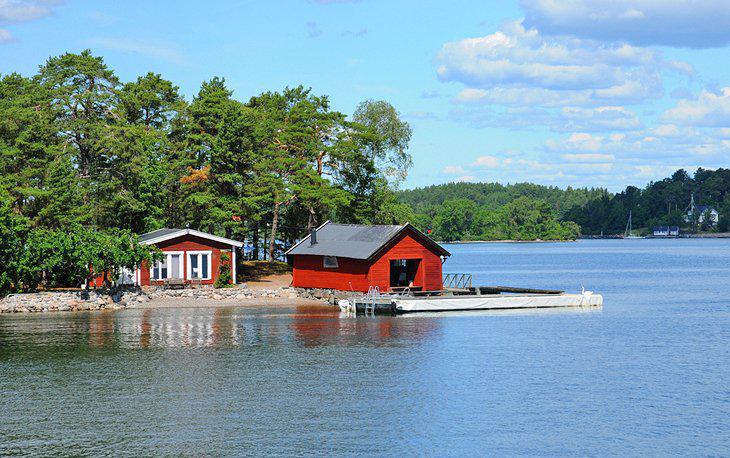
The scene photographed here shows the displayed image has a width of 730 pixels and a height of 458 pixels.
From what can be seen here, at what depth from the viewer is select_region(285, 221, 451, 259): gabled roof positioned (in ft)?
209

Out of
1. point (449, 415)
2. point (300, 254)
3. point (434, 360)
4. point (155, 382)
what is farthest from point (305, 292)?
point (449, 415)

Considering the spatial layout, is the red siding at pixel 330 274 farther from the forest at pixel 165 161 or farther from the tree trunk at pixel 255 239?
the tree trunk at pixel 255 239

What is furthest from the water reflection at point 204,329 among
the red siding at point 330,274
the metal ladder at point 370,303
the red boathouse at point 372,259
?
the red boathouse at point 372,259

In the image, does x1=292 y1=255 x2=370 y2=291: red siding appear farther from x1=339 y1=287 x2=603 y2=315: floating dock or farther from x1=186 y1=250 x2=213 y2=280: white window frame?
x1=186 y1=250 x2=213 y2=280: white window frame

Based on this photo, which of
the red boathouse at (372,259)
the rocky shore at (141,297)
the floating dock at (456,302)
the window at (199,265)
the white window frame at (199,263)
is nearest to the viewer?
the floating dock at (456,302)

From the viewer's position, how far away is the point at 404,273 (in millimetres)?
65938

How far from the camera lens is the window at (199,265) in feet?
231

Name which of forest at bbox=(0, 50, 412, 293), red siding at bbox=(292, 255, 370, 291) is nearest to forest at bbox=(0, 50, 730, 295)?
forest at bbox=(0, 50, 412, 293)

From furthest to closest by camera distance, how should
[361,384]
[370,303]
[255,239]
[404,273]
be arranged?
1. [255,239]
2. [404,273]
3. [370,303]
4. [361,384]

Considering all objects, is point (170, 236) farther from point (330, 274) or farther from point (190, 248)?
point (330, 274)

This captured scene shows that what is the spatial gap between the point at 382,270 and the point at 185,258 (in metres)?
16.6

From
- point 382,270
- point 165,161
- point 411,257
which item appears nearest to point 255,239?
point 165,161

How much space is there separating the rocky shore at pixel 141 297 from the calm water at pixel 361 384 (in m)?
2.69

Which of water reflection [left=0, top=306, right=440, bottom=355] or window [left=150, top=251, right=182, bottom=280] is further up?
window [left=150, top=251, right=182, bottom=280]
